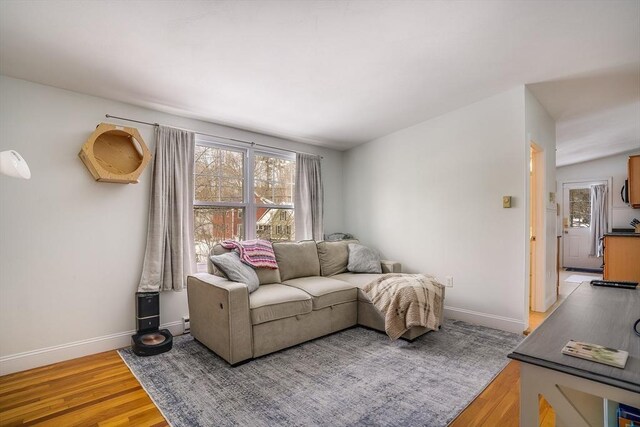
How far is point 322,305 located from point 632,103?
418 centimetres

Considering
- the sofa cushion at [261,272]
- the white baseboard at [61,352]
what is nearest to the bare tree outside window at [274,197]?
the sofa cushion at [261,272]

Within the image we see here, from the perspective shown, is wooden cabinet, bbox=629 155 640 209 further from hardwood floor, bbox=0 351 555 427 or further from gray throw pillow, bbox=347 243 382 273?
hardwood floor, bbox=0 351 555 427

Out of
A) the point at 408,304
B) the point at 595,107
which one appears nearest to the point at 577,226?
→ the point at 595,107

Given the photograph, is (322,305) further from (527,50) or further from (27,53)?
(27,53)

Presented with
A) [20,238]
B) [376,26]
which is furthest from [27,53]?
[376,26]

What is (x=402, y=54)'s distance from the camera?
2.29 meters

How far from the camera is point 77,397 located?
81.5 inches

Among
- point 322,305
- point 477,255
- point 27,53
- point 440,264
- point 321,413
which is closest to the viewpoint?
point 321,413

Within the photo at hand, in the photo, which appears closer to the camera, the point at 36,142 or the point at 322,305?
the point at 36,142

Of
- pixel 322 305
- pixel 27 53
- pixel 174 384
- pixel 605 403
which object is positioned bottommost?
pixel 174 384

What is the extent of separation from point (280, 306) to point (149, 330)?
53.1 inches

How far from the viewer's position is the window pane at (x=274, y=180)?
160 inches

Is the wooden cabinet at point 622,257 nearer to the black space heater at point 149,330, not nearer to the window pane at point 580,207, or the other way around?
the window pane at point 580,207

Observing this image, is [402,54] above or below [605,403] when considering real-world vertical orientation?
above
